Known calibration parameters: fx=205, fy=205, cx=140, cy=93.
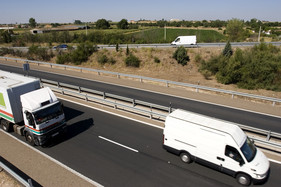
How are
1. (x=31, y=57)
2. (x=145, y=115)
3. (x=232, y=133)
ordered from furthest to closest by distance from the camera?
(x=31, y=57)
(x=145, y=115)
(x=232, y=133)

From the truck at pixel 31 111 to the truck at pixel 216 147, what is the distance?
6139 millimetres

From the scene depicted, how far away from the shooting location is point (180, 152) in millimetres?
9969

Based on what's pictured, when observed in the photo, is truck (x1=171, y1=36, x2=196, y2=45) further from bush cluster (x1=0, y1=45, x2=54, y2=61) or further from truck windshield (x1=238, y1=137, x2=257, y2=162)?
truck windshield (x1=238, y1=137, x2=257, y2=162)

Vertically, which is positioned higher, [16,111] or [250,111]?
[16,111]

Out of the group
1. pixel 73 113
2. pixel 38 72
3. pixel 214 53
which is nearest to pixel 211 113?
pixel 73 113

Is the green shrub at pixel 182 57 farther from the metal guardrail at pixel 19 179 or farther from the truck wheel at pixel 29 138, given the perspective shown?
the metal guardrail at pixel 19 179

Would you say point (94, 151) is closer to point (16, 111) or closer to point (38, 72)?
point (16, 111)

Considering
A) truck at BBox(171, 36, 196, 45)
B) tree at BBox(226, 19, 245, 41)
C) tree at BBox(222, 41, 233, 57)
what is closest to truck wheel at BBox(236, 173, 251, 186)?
tree at BBox(222, 41, 233, 57)

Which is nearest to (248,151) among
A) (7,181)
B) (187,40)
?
(7,181)

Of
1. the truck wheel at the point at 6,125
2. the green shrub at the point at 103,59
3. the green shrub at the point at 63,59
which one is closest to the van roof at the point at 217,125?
the truck wheel at the point at 6,125

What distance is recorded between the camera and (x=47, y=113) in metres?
10.9

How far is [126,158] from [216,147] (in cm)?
435

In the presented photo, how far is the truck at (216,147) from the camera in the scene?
27.6ft

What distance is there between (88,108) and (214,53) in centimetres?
2563
